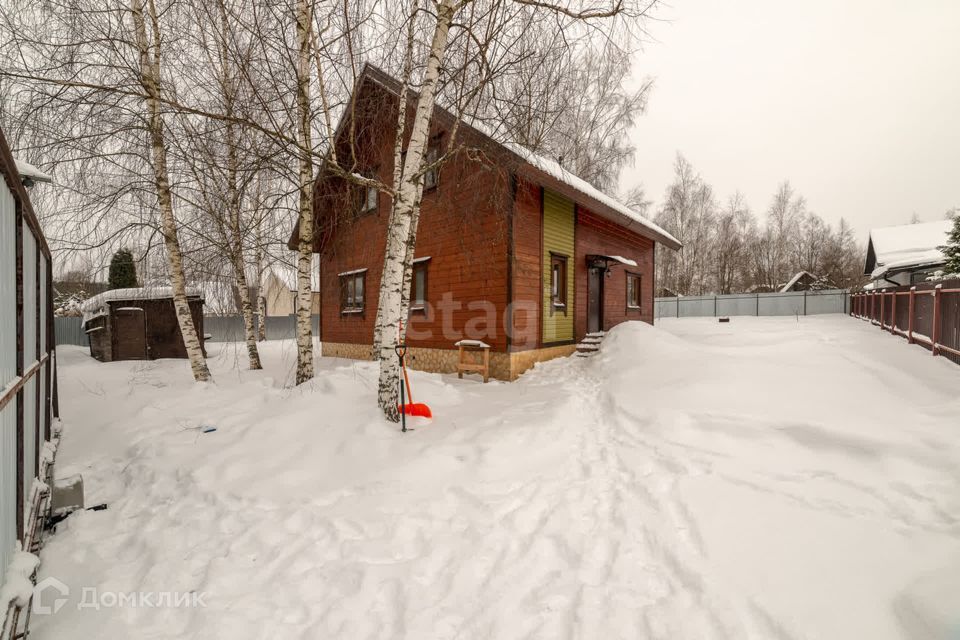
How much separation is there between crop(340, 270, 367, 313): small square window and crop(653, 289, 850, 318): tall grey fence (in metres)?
22.6

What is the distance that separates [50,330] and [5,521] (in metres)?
3.81

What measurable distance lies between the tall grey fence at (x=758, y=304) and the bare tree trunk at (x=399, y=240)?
87.3 feet

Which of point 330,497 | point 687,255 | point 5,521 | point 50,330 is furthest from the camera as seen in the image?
point 687,255

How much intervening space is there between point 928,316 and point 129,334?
18.7 metres

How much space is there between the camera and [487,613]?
2166 mm

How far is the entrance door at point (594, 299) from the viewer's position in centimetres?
1099

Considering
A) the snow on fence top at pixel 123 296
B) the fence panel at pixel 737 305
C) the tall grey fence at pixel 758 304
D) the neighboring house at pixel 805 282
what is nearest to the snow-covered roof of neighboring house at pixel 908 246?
the tall grey fence at pixel 758 304

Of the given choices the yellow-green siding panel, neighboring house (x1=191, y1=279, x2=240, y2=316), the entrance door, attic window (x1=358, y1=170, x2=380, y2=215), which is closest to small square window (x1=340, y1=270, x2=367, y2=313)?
attic window (x1=358, y1=170, x2=380, y2=215)

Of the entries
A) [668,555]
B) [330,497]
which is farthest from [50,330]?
[668,555]

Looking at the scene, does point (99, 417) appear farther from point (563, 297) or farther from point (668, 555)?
point (563, 297)

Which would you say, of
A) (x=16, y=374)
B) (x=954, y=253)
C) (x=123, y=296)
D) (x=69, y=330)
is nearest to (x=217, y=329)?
(x=69, y=330)

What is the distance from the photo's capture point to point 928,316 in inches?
275

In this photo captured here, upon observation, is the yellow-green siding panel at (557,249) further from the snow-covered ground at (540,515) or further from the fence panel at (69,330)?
the fence panel at (69,330)

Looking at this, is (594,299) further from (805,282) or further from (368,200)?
(805,282)
